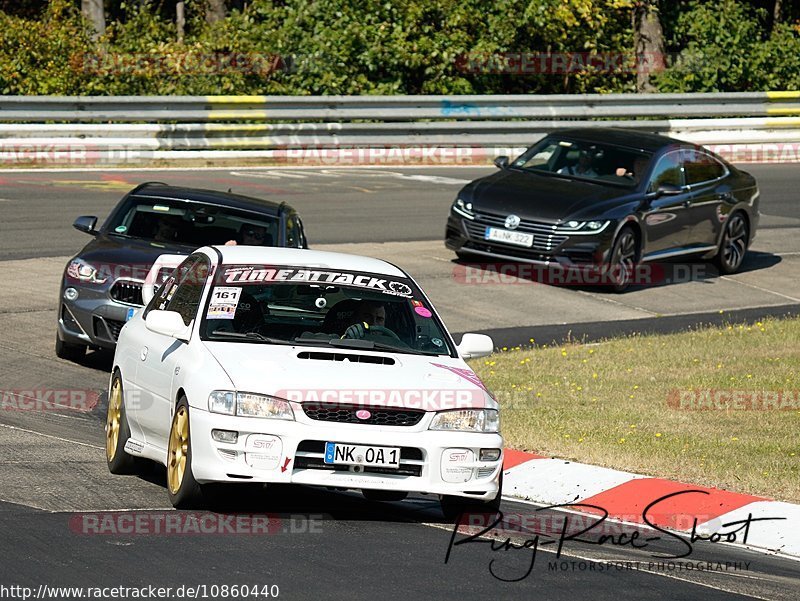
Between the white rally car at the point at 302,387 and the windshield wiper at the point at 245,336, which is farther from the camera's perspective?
the windshield wiper at the point at 245,336

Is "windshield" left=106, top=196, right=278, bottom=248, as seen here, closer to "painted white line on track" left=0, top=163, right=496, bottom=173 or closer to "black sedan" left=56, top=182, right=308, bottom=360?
"black sedan" left=56, top=182, right=308, bottom=360

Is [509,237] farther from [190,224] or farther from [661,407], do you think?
[661,407]

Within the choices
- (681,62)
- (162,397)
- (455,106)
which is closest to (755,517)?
(162,397)

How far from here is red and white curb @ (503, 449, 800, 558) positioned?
29.8ft

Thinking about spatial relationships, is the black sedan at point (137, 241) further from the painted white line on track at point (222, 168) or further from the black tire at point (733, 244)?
the painted white line on track at point (222, 168)

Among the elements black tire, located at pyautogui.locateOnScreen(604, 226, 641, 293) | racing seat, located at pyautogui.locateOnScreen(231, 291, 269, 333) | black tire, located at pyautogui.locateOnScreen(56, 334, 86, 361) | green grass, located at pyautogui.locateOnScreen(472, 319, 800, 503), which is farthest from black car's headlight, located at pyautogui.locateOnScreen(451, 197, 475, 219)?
racing seat, located at pyautogui.locateOnScreen(231, 291, 269, 333)

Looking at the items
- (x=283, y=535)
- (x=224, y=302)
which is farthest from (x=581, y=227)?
(x=283, y=535)

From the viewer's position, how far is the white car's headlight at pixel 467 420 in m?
8.41

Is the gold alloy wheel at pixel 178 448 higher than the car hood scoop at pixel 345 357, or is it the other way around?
the car hood scoop at pixel 345 357

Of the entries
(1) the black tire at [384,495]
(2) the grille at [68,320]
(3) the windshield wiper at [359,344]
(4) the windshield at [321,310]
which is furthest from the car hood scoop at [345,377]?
(2) the grille at [68,320]

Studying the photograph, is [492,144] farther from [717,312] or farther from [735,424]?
[735,424]

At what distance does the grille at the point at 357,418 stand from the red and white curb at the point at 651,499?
1672mm

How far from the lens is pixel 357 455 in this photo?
8141 mm

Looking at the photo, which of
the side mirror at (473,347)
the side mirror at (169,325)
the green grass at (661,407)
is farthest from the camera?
the green grass at (661,407)
